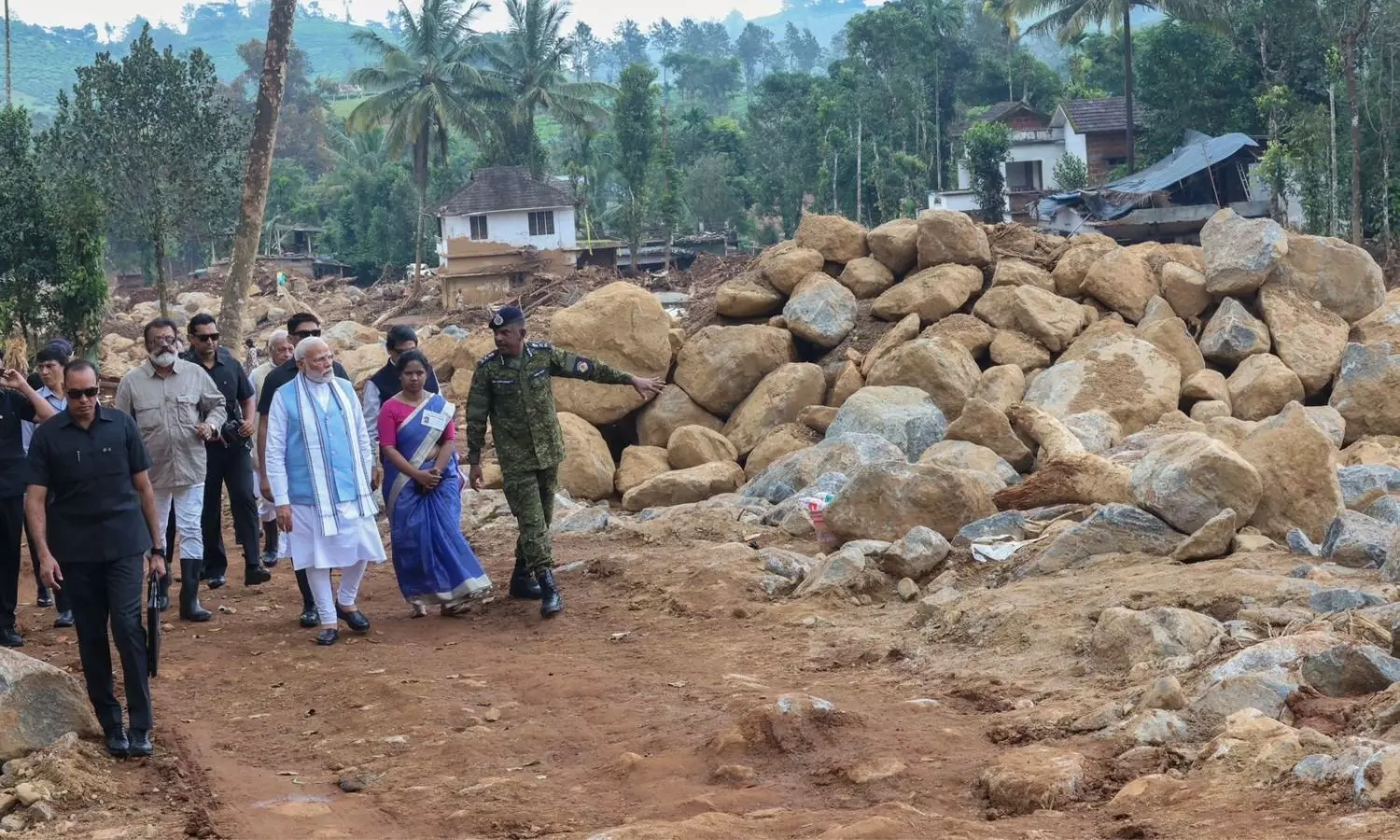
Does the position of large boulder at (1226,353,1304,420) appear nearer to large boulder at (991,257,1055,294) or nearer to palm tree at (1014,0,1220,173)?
large boulder at (991,257,1055,294)

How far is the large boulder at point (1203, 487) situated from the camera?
8.16 meters

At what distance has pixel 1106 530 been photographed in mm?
8250

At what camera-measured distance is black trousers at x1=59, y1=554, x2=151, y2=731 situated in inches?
234

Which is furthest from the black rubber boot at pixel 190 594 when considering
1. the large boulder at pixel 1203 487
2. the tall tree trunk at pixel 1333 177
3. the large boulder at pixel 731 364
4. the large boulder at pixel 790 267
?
the tall tree trunk at pixel 1333 177

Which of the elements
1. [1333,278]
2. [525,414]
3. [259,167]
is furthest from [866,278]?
[259,167]

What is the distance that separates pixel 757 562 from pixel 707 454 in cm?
469

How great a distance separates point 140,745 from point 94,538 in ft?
2.74

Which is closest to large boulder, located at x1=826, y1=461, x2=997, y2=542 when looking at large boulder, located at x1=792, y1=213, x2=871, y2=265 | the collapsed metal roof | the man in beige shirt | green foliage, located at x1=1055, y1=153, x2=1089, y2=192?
the man in beige shirt

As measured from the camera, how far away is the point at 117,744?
598 centimetres

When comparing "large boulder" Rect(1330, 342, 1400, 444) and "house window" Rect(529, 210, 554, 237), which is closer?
"large boulder" Rect(1330, 342, 1400, 444)

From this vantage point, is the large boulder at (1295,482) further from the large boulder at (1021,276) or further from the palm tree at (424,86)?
the palm tree at (424,86)

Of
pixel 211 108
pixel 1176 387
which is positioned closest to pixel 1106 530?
pixel 1176 387

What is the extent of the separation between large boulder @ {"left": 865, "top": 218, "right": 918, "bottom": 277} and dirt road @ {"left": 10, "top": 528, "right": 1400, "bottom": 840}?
733cm

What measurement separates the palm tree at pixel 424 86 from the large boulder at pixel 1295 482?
129 feet
